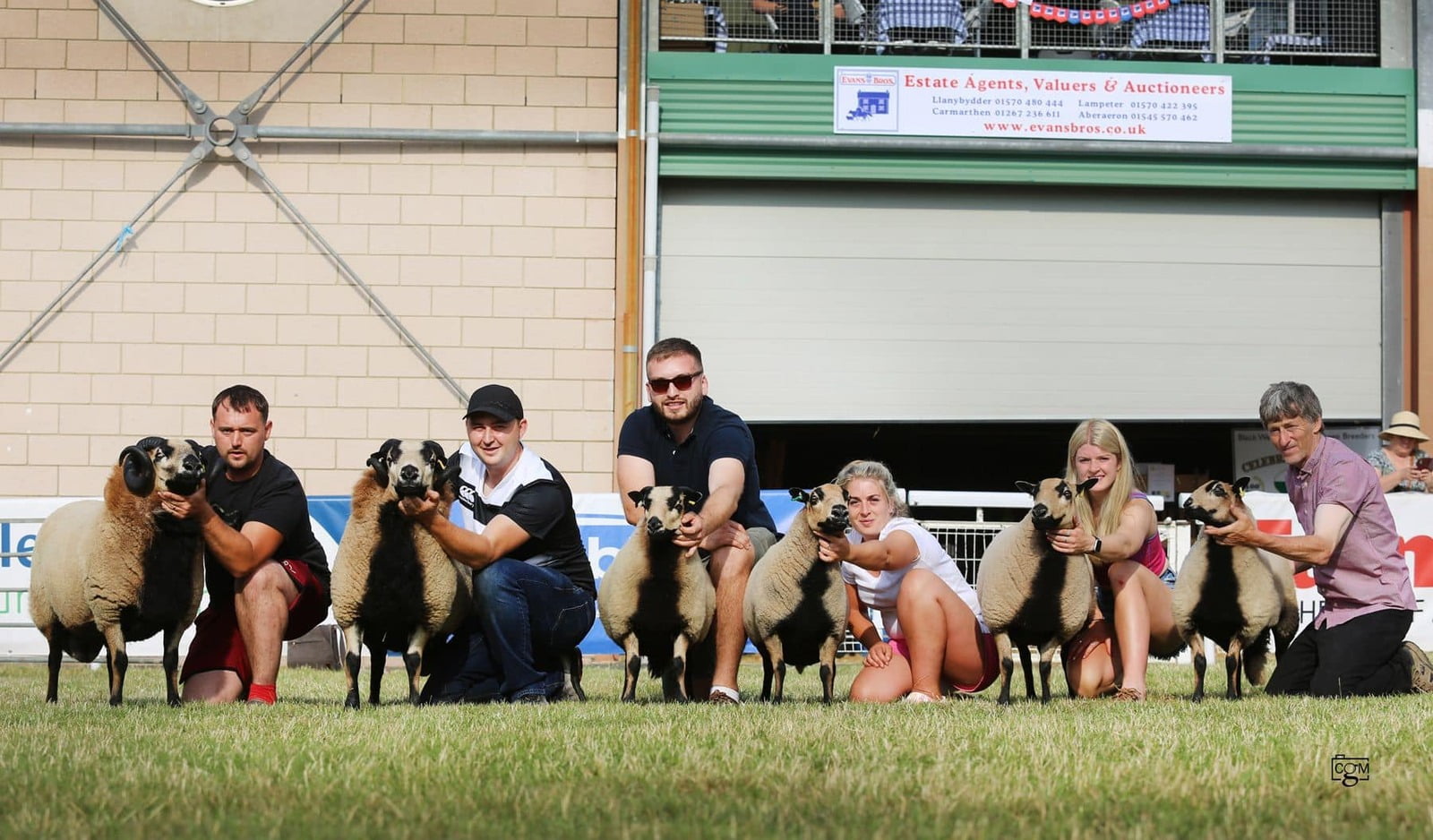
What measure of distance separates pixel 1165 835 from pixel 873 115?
37.2 feet

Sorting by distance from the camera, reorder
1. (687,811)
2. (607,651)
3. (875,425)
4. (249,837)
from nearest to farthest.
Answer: (249,837), (687,811), (607,651), (875,425)

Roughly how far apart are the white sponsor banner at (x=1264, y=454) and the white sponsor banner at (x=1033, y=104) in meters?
3.35

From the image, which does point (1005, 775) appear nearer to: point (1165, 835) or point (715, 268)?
point (1165, 835)

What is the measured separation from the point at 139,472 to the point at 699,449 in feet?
7.31

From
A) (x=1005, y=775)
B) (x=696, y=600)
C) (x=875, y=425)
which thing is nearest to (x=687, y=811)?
(x=1005, y=775)

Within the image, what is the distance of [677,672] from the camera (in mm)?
5969

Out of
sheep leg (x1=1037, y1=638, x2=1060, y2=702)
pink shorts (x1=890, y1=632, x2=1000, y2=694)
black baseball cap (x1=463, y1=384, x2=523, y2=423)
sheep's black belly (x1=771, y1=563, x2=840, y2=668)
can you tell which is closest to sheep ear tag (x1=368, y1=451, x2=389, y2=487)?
black baseball cap (x1=463, y1=384, x2=523, y2=423)

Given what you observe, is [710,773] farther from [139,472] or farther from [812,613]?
[139,472]

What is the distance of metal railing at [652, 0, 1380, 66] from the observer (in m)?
13.7

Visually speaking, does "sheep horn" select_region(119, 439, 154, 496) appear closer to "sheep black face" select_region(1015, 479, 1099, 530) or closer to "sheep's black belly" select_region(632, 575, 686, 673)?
"sheep's black belly" select_region(632, 575, 686, 673)

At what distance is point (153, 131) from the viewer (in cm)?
1334

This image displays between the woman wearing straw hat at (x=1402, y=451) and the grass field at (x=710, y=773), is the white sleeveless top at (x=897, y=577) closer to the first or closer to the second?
the grass field at (x=710, y=773)

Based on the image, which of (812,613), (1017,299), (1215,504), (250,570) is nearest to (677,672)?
(812,613)

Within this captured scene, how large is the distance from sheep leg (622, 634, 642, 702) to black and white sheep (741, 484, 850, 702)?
20.2 inches
